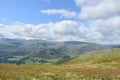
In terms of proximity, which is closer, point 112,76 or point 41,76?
point 41,76

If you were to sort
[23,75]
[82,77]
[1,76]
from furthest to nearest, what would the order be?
[82,77] → [23,75] → [1,76]

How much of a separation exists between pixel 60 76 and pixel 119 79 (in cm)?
1043

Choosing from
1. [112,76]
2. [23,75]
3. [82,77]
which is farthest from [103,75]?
[23,75]

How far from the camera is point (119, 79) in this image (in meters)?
41.5

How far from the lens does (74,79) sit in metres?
39.6

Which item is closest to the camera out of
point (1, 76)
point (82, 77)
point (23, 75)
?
point (1, 76)

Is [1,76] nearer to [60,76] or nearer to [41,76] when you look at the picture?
[41,76]

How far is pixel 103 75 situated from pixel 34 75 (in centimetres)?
1299

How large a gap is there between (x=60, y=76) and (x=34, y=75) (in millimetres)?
4427

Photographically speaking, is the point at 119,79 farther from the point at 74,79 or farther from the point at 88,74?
the point at 74,79

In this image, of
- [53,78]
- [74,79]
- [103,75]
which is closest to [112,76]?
[103,75]

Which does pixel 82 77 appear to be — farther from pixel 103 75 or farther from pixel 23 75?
pixel 23 75

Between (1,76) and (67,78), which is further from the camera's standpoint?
(67,78)

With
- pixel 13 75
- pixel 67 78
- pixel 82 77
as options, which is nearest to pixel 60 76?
pixel 67 78
